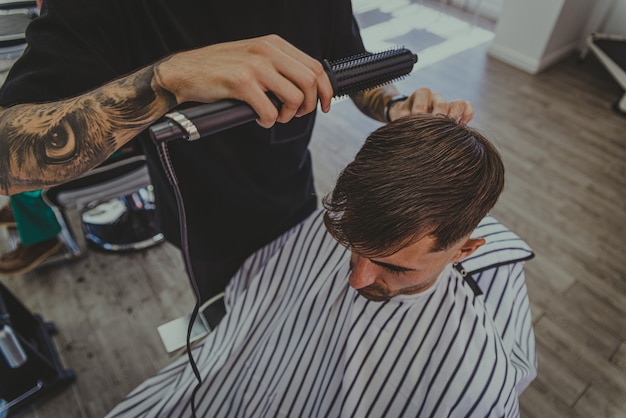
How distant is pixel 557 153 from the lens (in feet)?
9.09

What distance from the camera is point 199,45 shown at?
82 centimetres

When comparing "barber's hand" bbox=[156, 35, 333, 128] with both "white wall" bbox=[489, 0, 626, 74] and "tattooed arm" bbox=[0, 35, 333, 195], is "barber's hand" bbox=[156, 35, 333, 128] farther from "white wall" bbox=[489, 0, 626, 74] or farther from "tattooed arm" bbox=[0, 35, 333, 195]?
"white wall" bbox=[489, 0, 626, 74]

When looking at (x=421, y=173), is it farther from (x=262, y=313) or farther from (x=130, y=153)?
(x=130, y=153)

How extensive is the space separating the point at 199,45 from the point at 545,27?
11.1ft

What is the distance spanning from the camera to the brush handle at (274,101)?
497mm

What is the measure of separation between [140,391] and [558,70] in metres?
3.85

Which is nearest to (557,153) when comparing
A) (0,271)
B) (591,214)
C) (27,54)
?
(591,214)

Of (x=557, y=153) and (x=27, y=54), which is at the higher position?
(x=27, y=54)

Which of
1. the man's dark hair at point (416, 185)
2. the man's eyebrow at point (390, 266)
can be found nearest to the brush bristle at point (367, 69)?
the man's dark hair at point (416, 185)

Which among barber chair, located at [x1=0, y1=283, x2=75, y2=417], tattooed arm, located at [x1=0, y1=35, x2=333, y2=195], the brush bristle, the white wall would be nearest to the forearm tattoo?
tattooed arm, located at [x1=0, y1=35, x2=333, y2=195]

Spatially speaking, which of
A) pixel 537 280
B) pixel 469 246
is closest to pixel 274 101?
pixel 469 246

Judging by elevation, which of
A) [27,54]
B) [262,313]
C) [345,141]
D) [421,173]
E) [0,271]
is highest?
[27,54]

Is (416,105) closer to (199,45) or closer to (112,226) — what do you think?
(199,45)

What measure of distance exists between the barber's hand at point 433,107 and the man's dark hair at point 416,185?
0.21 ft
